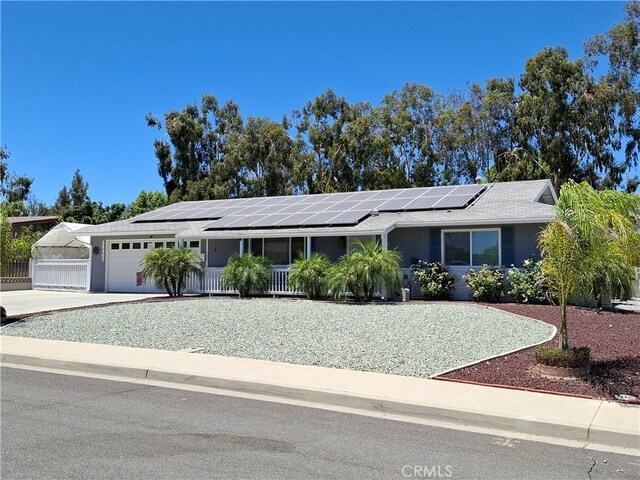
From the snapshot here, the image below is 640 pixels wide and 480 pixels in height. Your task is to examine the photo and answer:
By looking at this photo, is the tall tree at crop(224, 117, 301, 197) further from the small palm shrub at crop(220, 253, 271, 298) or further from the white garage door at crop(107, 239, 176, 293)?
the small palm shrub at crop(220, 253, 271, 298)

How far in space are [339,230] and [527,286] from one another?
21.6 feet

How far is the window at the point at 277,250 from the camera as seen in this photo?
22625mm

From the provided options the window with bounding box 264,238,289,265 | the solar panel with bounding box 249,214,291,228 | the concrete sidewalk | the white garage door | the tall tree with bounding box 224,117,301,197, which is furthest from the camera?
the tall tree with bounding box 224,117,301,197

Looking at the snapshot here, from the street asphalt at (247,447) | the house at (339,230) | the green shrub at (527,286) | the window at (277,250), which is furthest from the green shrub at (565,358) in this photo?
the window at (277,250)

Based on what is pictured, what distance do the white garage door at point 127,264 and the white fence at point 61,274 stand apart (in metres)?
1.13

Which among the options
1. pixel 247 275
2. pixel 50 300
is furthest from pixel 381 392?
pixel 50 300

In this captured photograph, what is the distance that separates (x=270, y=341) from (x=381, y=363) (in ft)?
9.57

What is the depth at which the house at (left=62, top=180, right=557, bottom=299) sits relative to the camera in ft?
62.0

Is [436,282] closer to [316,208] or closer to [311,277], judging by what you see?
[311,277]

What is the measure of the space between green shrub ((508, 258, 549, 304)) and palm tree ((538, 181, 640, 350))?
8.62 meters

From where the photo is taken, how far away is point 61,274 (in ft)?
87.5

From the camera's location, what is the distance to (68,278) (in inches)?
1037

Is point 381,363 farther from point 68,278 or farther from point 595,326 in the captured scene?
point 68,278

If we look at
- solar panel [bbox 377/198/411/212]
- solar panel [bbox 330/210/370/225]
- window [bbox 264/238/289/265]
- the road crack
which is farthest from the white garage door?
the road crack
